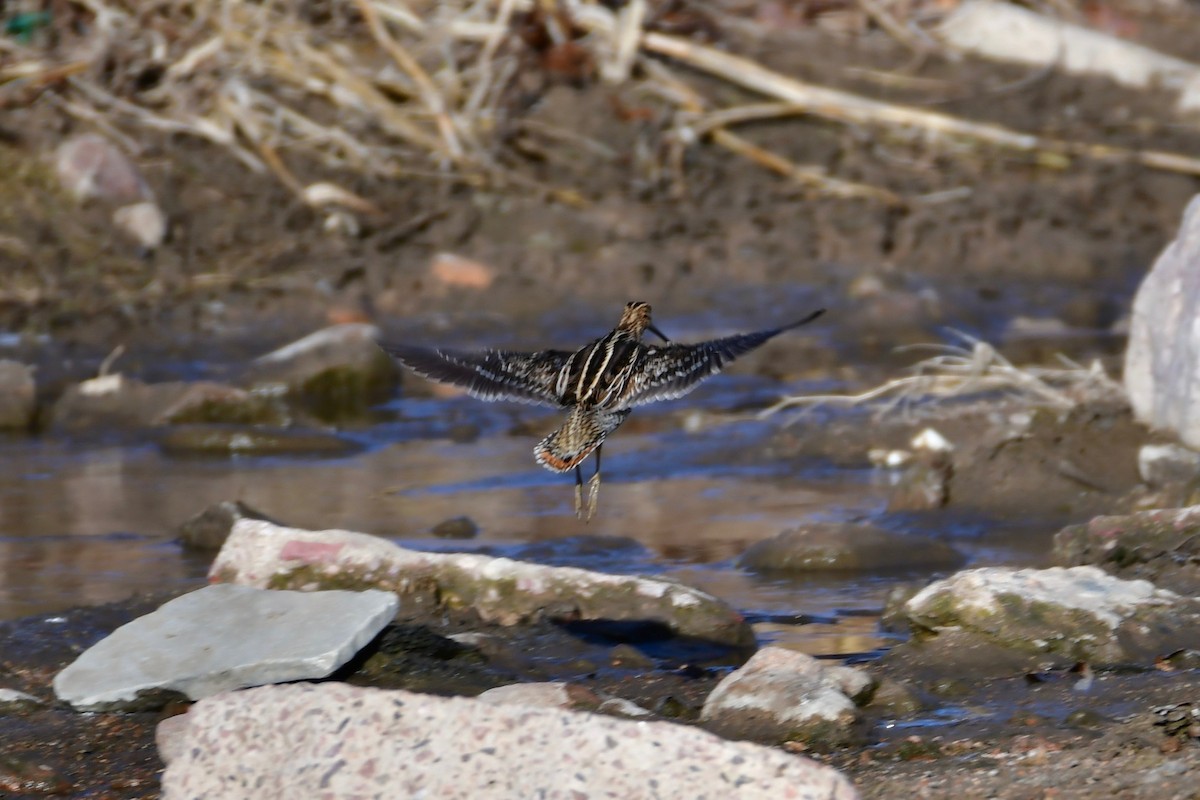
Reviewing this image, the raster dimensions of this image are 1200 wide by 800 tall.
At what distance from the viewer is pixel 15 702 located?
5.22 metres

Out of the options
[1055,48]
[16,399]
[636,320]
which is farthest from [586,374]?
[1055,48]

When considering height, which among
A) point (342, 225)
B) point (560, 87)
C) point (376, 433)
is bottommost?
point (376, 433)

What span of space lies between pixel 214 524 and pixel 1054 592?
130 inches

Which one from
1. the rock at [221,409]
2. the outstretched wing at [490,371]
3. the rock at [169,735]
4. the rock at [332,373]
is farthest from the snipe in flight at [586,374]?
the rock at [332,373]

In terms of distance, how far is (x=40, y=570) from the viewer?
7.08 m

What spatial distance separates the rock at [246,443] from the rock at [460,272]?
8.66ft

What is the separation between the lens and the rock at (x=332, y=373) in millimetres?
9883

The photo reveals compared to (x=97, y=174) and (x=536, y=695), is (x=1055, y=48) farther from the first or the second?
(x=536, y=695)

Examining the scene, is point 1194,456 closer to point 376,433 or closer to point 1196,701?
point 1196,701

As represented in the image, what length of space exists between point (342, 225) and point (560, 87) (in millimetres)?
2078

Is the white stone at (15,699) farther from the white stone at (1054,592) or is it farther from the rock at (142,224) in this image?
the rock at (142,224)

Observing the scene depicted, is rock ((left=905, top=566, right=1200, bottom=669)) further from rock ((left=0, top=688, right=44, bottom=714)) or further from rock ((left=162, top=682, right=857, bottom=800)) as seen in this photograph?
rock ((left=0, top=688, right=44, bottom=714))

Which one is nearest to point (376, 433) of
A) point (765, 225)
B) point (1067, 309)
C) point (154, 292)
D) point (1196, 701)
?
point (154, 292)

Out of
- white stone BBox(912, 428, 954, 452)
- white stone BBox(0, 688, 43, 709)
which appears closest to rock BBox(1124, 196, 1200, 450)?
white stone BBox(912, 428, 954, 452)
